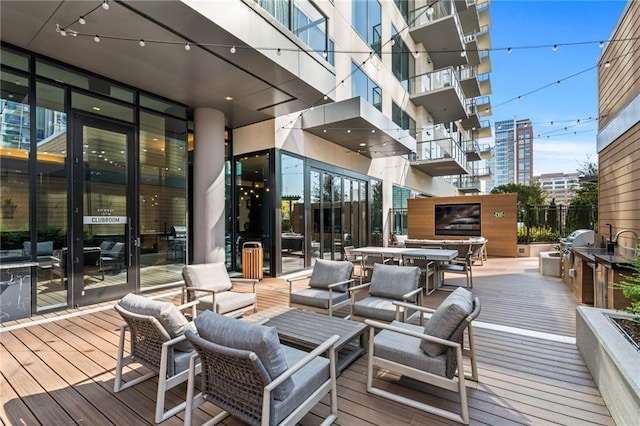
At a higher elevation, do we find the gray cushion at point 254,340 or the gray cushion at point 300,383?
the gray cushion at point 254,340

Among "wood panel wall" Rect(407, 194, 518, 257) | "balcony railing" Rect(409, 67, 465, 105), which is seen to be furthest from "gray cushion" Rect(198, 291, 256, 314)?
"balcony railing" Rect(409, 67, 465, 105)

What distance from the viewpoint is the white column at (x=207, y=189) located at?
6.53 meters

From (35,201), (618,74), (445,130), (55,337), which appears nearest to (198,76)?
(35,201)

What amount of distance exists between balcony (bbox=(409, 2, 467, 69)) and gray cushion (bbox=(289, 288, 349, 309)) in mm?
11976

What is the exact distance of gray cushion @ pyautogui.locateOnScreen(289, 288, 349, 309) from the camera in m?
3.94

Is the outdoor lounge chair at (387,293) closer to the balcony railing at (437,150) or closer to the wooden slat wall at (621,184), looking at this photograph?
the wooden slat wall at (621,184)

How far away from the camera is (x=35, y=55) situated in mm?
4430

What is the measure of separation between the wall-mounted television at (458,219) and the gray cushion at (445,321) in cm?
1095

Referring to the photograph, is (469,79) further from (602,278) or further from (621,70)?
(602,278)

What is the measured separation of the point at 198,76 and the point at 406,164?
1125 cm

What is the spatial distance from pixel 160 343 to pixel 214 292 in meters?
1.38

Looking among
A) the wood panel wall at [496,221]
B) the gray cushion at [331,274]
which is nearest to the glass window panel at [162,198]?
the gray cushion at [331,274]

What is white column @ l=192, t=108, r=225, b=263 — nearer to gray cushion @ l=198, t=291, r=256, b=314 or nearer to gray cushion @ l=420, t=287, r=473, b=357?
gray cushion @ l=198, t=291, r=256, b=314

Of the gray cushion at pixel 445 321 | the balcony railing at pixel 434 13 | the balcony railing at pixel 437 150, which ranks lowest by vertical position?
the gray cushion at pixel 445 321
